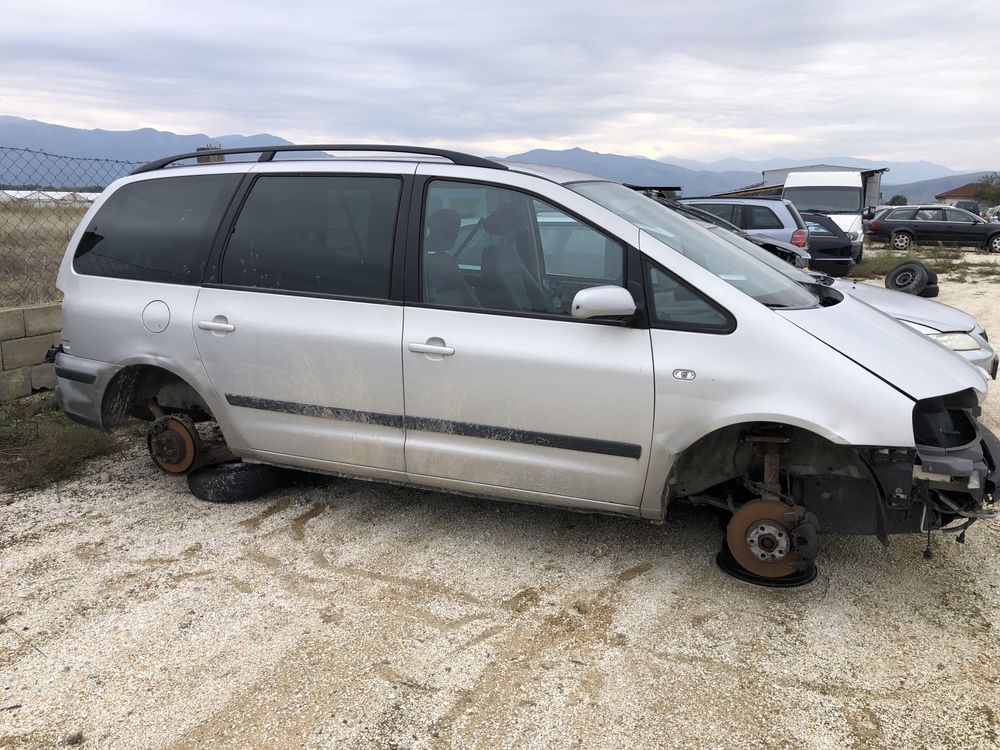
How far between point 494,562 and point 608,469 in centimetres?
75

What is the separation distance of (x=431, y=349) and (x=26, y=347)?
3.91 metres

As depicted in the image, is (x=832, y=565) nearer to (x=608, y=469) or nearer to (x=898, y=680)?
(x=898, y=680)

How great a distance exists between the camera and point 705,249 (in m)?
3.41

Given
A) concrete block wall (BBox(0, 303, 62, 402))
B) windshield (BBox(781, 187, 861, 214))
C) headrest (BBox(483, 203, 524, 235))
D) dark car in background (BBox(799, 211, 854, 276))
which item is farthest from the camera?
windshield (BBox(781, 187, 861, 214))

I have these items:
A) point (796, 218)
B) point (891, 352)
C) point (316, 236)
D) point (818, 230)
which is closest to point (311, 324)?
point (316, 236)

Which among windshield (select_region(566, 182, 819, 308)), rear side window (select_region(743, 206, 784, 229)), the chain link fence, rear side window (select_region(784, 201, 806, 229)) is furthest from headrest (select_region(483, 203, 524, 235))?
rear side window (select_region(784, 201, 806, 229))

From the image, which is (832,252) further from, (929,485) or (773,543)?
(773,543)

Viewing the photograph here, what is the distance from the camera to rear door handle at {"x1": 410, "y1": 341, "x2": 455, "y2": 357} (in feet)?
10.5

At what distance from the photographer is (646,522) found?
12.4ft

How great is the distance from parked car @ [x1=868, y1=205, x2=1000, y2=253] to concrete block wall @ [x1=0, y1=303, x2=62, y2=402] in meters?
22.1

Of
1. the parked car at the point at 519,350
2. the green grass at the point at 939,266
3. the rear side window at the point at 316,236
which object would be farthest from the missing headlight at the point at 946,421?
the green grass at the point at 939,266

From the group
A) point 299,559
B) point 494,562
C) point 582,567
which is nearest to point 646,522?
point 582,567

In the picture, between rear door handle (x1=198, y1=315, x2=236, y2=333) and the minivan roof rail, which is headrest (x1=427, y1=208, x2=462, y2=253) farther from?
rear door handle (x1=198, y1=315, x2=236, y2=333)

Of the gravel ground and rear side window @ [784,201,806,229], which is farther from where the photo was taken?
rear side window @ [784,201,806,229]
